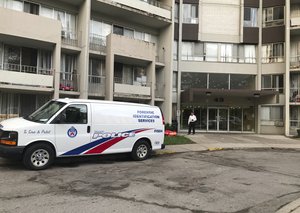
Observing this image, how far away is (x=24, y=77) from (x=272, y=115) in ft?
65.2

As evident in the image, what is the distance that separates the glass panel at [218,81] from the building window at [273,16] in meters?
5.92

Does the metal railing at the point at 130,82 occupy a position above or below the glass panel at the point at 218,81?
below

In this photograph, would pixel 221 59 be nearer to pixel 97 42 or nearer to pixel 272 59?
pixel 272 59

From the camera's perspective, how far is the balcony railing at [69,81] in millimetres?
17484

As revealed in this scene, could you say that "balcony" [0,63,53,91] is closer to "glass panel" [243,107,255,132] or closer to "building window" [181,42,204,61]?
"building window" [181,42,204,61]

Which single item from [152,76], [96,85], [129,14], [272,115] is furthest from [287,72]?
[96,85]

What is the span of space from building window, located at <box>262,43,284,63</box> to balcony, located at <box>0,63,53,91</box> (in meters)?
18.3

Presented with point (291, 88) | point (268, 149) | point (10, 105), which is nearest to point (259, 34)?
point (291, 88)

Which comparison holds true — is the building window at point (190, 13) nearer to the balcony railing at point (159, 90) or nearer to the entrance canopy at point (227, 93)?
the entrance canopy at point (227, 93)

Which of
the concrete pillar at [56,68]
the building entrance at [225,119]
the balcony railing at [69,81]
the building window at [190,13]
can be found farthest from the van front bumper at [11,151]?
the building window at [190,13]

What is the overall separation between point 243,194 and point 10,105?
1373 centimetres

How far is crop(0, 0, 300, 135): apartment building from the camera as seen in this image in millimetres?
16188

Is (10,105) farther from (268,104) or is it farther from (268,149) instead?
(268,104)

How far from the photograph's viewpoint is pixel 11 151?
808cm
